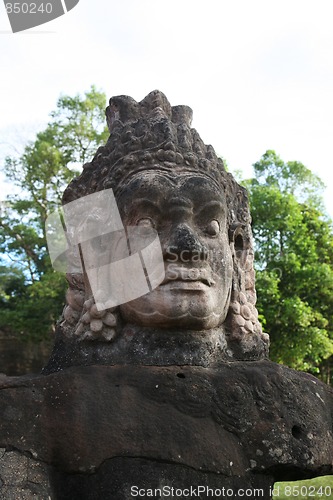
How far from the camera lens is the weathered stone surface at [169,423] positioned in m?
2.14

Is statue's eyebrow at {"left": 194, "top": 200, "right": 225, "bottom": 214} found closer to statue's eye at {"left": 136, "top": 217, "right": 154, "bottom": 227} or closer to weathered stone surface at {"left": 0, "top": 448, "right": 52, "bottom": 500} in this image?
statue's eye at {"left": 136, "top": 217, "right": 154, "bottom": 227}

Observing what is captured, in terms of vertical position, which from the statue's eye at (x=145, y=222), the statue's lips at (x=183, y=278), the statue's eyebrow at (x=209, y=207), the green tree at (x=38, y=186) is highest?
the green tree at (x=38, y=186)

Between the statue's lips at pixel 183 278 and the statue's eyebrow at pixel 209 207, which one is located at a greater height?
the statue's eyebrow at pixel 209 207

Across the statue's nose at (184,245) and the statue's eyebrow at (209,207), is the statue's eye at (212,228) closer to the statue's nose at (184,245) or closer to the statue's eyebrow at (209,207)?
the statue's eyebrow at (209,207)

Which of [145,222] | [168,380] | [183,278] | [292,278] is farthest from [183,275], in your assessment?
[292,278]

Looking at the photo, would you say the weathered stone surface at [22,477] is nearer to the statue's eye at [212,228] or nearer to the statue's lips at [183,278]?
the statue's lips at [183,278]

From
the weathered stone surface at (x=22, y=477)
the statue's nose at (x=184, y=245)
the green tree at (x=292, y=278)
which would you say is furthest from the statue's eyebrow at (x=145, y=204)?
the green tree at (x=292, y=278)

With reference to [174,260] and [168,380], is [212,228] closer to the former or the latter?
[174,260]

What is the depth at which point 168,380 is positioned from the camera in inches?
91.6

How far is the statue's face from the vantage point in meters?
2.56

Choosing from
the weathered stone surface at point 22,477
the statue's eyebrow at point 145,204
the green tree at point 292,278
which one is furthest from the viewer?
the green tree at point 292,278

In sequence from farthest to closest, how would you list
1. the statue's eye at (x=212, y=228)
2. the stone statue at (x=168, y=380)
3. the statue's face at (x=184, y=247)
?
the statue's eye at (x=212, y=228) → the statue's face at (x=184, y=247) → the stone statue at (x=168, y=380)

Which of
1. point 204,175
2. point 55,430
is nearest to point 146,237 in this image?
point 204,175

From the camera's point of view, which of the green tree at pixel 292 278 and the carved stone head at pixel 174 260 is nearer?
the carved stone head at pixel 174 260
